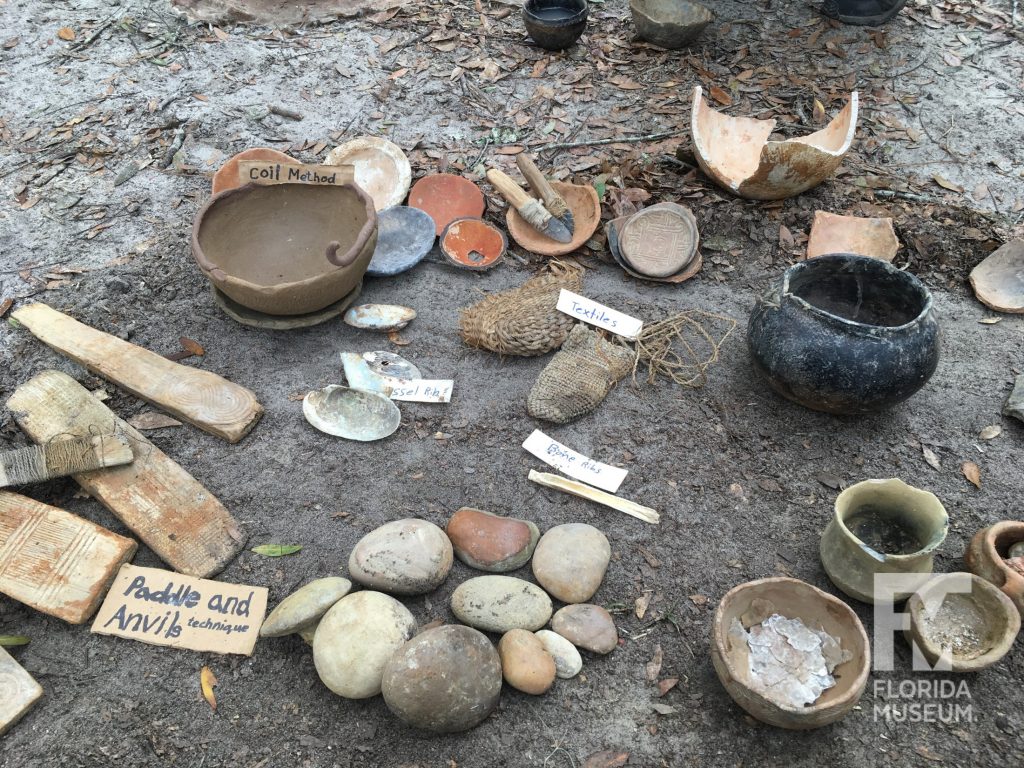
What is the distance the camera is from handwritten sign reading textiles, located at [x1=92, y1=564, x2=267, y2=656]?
2.20 m

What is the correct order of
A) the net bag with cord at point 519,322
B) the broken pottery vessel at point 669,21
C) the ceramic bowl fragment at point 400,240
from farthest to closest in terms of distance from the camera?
1. the broken pottery vessel at point 669,21
2. the ceramic bowl fragment at point 400,240
3. the net bag with cord at point 519,322

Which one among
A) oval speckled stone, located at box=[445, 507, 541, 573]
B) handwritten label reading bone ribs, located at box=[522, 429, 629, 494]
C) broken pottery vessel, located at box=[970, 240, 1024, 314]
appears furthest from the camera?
broken pottery vessel, located at box=[970, 240, 1024, 314]

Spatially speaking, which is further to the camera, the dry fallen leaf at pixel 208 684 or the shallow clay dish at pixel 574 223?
the shallow clay dish at pixel 574 223

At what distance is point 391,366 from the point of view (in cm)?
302

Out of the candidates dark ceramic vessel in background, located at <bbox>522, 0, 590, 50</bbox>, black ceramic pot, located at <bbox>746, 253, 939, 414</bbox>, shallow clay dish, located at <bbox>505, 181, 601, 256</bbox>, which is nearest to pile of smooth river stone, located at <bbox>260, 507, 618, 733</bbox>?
black ceramic pot, located at <bbox>746, 253, 939, 414</bbox>

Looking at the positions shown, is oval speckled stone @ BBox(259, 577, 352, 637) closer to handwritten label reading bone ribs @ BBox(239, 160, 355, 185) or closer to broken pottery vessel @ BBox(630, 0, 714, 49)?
handwritten label reading bone ribs @ BBox(239, 160, 355, 185)

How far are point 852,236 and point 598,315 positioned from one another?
139 cm

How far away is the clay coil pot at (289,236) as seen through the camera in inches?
117

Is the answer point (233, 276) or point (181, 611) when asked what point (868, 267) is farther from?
point (181, 611)

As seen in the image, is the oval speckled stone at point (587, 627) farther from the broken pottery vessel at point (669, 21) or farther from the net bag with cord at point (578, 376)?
the broken pottery vessel at point (669, 21)

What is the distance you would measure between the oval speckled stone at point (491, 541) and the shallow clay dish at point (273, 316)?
121 centimetres

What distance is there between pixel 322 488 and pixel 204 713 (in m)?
0.81

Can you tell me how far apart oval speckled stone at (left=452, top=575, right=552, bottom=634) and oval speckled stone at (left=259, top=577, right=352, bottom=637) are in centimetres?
36

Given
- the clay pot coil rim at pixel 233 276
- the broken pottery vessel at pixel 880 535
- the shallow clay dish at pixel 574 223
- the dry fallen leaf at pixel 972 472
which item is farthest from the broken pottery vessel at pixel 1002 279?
the clay pot coil rim at pixel 233 276
